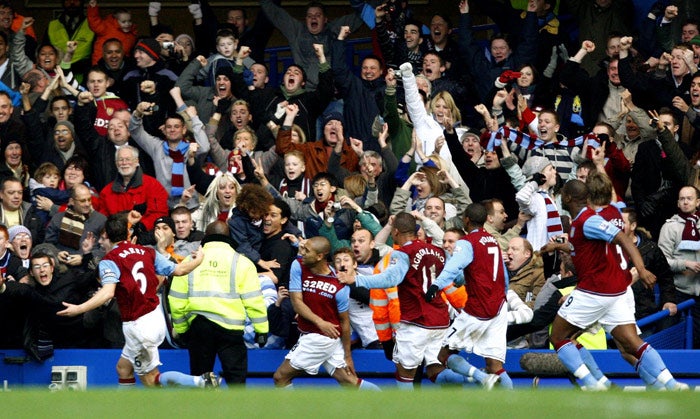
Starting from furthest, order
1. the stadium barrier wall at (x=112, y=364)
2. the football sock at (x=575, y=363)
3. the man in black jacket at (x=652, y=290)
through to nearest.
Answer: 1. the man in black jacket at (x=652, y=290)
2. the stadium barrier wall at (x=112, y=364)
3. the football sock at (x=575, y=363)

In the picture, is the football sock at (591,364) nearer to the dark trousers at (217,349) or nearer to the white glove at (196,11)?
the dark trousers at (217,349)

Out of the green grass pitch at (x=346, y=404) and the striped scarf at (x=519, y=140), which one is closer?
the green grass pitch at (x=346, y=404)

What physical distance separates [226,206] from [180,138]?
1.23 meters

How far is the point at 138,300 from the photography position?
12.4 m

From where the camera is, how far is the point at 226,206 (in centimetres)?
1446

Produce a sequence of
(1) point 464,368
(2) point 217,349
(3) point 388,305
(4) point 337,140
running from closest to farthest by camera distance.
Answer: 1. (2) point 217,349
2. (1) point 464,368
3. (3) point 388,305
4. (4) point 337,140

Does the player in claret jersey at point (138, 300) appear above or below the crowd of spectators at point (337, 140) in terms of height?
below

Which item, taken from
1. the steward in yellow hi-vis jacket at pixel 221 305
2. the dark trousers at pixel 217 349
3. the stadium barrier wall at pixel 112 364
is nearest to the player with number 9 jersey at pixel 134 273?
the steward in yellow hi-vis jacket at pixel 221 305

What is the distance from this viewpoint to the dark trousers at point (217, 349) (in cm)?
1244

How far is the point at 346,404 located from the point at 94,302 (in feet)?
18.2

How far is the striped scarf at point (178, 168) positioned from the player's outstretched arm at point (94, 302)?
9.73 feet

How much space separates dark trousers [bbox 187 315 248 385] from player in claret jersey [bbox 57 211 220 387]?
140mm

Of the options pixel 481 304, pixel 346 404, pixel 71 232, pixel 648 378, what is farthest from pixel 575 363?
pixel 346 404

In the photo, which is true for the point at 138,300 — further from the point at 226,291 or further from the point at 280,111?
the point at 280,111
